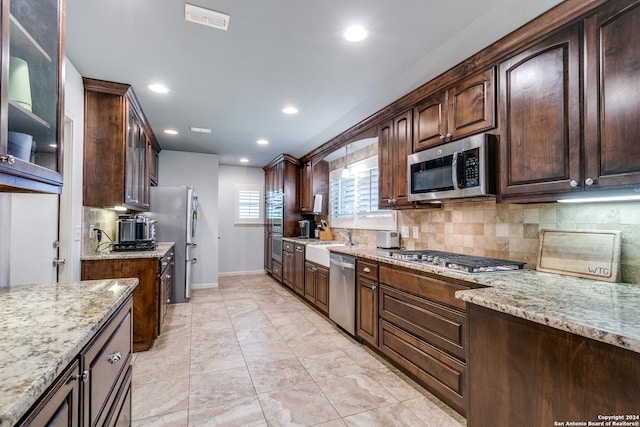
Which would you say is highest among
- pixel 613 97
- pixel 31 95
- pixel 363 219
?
pixel 613 97

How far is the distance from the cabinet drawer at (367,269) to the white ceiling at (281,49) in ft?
5.46

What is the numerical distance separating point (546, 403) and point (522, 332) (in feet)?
0.82

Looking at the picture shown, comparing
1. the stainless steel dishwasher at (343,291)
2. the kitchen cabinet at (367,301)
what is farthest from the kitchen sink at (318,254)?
the kitchen cabinet at (367,301)

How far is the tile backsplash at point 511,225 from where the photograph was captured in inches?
65.0

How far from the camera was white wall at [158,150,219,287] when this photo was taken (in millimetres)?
5609

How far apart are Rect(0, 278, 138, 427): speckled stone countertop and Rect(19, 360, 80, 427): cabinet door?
4cm

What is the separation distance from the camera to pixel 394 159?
3.07 metres

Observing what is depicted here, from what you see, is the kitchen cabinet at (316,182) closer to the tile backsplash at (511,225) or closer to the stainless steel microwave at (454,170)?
the tile backsplash at (511,225)

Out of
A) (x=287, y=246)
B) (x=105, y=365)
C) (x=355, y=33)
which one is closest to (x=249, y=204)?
(x=287, y=246)

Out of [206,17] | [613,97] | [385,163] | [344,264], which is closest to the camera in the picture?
[613,97]

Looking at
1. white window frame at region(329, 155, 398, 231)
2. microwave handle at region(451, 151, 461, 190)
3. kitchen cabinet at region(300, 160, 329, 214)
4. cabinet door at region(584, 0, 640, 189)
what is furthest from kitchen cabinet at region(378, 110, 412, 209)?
kitchen cabinet at region(300, 160, 329, 214)

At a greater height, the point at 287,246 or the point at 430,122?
the point at 430,122

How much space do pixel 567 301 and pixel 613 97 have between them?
1010mm

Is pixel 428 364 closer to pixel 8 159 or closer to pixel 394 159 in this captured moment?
pixel 394 159
